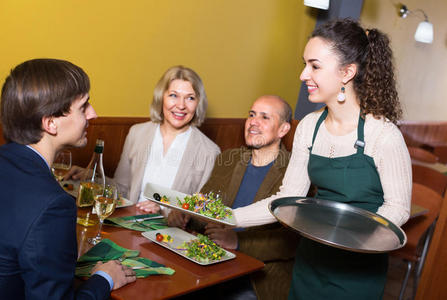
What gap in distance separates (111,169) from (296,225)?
2180 mm

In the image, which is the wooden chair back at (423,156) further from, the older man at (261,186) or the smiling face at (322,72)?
the smiling face at (322,72)

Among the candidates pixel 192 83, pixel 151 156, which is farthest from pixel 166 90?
pixel 151 156

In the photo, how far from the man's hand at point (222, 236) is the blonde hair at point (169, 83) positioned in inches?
40.9

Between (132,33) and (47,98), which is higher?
(132,33)

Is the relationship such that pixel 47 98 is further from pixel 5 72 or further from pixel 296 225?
pixel 5 72

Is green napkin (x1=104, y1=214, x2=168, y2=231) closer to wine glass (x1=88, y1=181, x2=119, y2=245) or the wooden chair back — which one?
wine glass (x1=88, y1=181, x2=119, y2=245)

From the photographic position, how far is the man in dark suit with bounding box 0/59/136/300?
3.81 feet

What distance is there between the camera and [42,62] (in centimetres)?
131

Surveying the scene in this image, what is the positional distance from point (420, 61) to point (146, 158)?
13.9ft

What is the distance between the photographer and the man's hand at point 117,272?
142cm

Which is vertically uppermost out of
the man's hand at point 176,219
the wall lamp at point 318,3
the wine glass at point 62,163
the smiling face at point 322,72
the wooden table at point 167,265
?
the wall lamp at point 318,3

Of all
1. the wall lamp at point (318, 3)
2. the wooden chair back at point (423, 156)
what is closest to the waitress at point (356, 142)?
the wall lamp at point (318, 3)

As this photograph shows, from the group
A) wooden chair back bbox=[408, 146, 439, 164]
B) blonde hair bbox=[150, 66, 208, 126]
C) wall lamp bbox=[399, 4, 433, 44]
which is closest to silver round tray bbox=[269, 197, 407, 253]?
blonde hair bbox=[150, 66, 208, 126]

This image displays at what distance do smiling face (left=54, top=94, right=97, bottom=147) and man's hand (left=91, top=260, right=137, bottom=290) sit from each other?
1.30 feet
